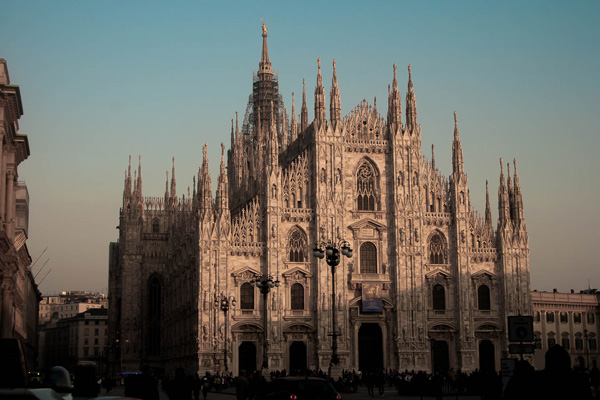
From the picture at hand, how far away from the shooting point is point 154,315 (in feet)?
322

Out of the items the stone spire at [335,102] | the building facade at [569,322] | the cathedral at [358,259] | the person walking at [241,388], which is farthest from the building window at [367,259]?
the person walking at [241,388]

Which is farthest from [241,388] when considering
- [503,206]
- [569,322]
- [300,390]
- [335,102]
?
[569,322]

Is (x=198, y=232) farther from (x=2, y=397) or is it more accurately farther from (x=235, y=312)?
(x=2, y=397)

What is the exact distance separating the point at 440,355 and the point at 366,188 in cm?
1371

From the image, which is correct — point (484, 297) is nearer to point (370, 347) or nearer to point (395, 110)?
point (370, 347)

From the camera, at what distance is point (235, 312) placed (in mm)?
64812

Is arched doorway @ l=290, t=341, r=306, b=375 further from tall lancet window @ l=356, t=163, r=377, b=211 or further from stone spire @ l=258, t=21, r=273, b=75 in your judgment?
stone spire @ l=258, t=21, r=273, b=75

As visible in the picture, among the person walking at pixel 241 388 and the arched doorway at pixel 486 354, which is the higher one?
the arched doorway at pixel 486 354

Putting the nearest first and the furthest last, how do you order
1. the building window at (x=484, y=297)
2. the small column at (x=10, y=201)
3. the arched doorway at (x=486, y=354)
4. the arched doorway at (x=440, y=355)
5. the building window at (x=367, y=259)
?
the small column at (x=10, y=201) → the building window at (x=367, y=259) → the arched doorway at (x=440, y=355) → the arched doorway at (x=486, y=354) → the building window at (x=484, y=297)

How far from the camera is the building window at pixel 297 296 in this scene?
66.6m

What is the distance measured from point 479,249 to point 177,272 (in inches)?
1045

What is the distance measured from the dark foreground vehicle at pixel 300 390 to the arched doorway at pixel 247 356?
139 ft

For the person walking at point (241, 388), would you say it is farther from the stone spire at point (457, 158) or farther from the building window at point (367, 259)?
the stone spire at point (457, 158)

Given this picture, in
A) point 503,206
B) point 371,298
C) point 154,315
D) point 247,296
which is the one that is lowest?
point 371,298
